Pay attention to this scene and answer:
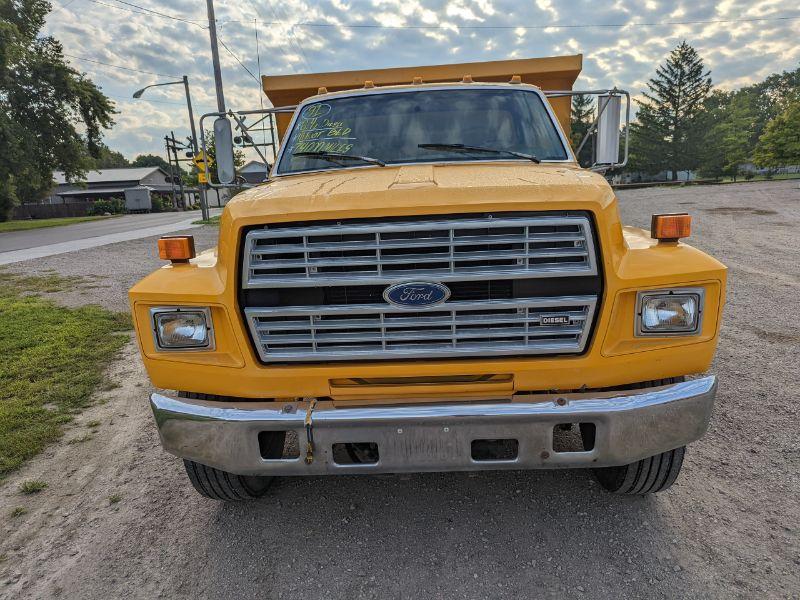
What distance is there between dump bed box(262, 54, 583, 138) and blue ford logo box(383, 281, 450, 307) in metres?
3.47

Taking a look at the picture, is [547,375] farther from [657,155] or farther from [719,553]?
→ [657,155]

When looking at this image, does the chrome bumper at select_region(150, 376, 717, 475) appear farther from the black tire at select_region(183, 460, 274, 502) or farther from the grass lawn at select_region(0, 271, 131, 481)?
the grass lawn at select_region(0, 271, 131, 481)

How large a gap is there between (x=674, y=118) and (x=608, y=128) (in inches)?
2688

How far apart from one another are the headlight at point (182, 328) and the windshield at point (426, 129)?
1468mm

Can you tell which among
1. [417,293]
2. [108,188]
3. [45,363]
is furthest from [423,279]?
[108,188]

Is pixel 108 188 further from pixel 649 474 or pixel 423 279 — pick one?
pixel 649 474

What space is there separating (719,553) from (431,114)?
313cm

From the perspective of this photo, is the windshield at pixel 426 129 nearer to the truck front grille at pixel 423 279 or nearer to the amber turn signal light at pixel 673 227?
the amber turn signal light at pixel 673 227

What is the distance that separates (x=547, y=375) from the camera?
245 centimetres

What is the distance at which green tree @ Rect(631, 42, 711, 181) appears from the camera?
61.0 m

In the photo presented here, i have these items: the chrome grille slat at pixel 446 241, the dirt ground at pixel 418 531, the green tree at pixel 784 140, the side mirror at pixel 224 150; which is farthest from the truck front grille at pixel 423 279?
the green tree at pixel 784 140

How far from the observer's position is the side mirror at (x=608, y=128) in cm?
400

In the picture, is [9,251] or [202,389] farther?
[9,251]

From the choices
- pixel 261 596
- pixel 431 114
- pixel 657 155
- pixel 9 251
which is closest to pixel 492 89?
pixel 431 114
